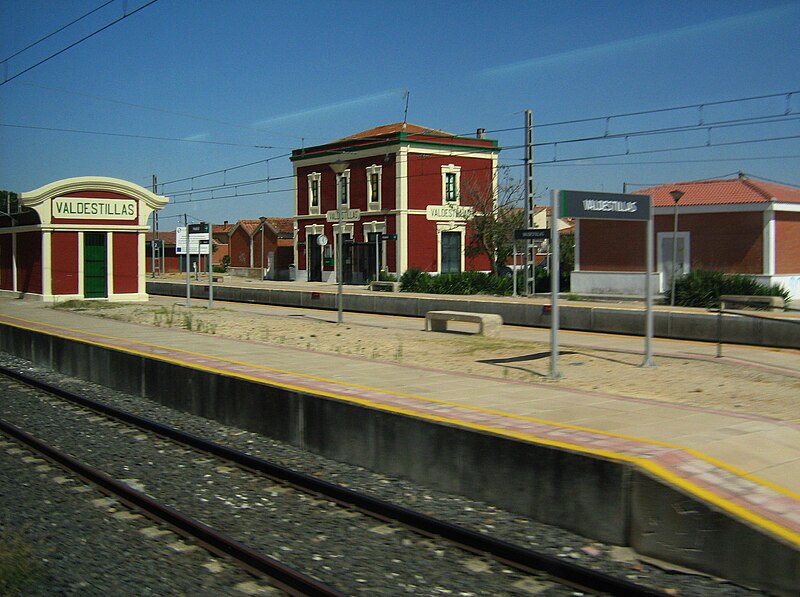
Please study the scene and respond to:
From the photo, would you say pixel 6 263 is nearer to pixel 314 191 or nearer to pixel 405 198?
pixel 405 198

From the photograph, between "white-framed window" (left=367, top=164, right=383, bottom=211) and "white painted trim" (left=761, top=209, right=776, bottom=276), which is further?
"white-framed window" (left=367, top=164, right=383, bottom=211)

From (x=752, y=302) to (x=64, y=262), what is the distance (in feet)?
80.0

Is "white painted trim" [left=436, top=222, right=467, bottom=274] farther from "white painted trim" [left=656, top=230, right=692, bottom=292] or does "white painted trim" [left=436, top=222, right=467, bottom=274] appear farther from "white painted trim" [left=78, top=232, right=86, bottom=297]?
"white painted trim" [left=78, top=232, right=86, bottom=297]

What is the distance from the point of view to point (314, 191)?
57.3 metres

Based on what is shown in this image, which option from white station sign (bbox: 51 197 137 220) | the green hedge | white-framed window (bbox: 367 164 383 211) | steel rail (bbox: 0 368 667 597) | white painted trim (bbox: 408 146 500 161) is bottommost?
steel rail (bbox: 0 368 667 597)

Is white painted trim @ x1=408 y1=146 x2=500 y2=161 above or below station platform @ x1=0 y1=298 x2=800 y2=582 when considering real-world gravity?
above

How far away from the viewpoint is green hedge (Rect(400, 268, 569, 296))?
36.8 meters

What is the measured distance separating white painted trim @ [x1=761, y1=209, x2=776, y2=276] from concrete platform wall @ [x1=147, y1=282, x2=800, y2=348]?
12.5m

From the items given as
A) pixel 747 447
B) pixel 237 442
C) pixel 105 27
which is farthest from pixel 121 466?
pixel 105 27

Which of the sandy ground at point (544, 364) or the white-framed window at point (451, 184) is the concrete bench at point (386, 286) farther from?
the sandy ground at point (544, 364)

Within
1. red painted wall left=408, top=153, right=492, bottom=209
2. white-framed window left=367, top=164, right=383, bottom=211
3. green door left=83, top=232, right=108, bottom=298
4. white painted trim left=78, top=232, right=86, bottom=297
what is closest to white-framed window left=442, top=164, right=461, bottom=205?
red painted wall left=408, top=153, right=492, bottom=209

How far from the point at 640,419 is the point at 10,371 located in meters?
13.4

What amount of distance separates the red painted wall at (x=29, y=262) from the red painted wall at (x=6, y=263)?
95 cm

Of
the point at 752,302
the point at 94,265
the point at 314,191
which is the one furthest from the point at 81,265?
the point at 314,191
